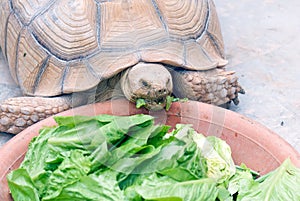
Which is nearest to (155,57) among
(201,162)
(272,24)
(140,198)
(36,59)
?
(36,59)

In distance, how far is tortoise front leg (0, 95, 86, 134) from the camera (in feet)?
9.38

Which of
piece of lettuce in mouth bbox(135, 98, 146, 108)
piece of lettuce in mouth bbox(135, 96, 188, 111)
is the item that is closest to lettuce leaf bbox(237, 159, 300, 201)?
piece of lettuce in mouth bbox(135, 96, 188, 111)

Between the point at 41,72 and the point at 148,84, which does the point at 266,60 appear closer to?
the point at 148,84

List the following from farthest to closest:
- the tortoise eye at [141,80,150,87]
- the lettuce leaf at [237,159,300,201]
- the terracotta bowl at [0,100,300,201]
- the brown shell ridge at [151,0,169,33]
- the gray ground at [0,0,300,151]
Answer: the gray ground at [0,0,300,151] < the brown shell ridge at [151,0,169,33] < the tortoise eye at [141,80,150,87] < the terracotta bowl at [0,100,300,201] < the lettuce leaf at [237,159,300,201]

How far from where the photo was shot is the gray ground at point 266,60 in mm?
3172

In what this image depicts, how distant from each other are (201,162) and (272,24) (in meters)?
2.46

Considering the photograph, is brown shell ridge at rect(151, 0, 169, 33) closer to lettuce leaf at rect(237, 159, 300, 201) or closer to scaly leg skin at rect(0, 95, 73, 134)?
scaly leg skin at rect(0, 95, 73, 134)

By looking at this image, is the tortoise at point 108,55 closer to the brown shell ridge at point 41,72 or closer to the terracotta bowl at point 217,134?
the brown shell ridge at point 41,72

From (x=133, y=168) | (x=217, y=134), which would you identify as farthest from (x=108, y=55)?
(x=133, y=168)

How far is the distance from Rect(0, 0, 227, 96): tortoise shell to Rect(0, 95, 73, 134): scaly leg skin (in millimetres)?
53

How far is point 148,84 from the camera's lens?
255 centimetres

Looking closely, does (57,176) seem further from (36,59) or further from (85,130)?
(36,59)

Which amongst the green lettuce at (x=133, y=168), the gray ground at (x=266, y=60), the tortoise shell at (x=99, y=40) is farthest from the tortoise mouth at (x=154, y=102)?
the gray ground at (x=266, y=60)

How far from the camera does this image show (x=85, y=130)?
202 centimetres
